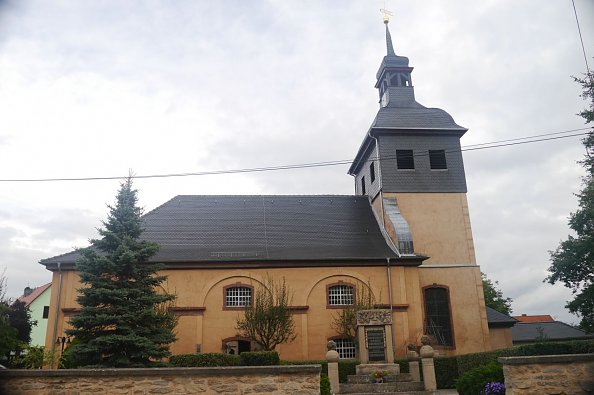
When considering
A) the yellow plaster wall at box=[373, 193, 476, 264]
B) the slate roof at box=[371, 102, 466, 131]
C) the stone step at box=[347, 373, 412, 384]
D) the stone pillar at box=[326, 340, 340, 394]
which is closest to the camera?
the stone pillar at box=[326, 340, 340, 394]

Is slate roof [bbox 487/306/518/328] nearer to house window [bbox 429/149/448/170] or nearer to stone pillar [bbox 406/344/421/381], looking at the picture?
stone pillar [bbox 406/344/421/381]

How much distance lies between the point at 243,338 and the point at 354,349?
5001 mm

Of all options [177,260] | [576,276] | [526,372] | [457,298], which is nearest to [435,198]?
[457,298]

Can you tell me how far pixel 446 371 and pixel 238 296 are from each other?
9.39 metres

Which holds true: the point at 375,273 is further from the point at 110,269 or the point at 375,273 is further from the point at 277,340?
the point at 110,269

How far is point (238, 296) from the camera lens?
2270 centimetres

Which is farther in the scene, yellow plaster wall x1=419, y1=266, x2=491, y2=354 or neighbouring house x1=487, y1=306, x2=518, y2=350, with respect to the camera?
neighbouring house x1=487, y1=306, x2=518, y2=350

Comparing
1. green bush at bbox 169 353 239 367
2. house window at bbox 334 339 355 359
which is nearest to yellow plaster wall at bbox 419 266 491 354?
house window at bbox 334 339 355 359

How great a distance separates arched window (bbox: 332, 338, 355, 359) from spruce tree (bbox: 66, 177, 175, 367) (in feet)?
30.4

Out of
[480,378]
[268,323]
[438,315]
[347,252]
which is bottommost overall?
[480,378]

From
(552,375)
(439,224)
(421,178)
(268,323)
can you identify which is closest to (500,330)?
(439,224)

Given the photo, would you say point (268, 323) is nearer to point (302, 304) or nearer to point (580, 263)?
point (302, 304)

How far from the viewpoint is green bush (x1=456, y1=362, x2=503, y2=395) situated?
12.4m

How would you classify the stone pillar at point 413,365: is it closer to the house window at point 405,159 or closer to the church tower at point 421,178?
the church tower at point 421,178
